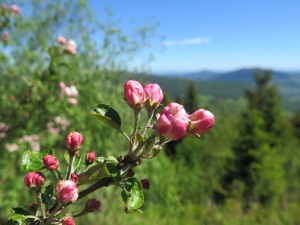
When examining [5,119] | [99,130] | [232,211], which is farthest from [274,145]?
[5,119]

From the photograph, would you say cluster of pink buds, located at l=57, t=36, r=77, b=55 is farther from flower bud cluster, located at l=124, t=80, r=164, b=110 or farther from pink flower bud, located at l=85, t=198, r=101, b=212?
flower bud cluster, located at l=124, t=80, r=164, b=110

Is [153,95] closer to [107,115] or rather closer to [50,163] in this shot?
[107,115]

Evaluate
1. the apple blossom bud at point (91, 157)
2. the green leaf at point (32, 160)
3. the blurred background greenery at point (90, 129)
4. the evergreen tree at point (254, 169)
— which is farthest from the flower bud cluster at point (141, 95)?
the evergreen tree at point (254, 169)

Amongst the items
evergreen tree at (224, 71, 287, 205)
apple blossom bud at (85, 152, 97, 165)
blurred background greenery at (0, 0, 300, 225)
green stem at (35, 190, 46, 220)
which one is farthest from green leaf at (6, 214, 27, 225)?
evergreen tree at (224, 71, 287, 205)

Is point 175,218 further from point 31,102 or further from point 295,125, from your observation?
point 295,125

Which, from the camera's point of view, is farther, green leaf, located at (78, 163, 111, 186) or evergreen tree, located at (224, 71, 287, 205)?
evergreen tree, located at (224, 71, 287, 205)

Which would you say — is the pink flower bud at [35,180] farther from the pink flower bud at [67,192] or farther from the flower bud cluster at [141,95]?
the flower bud cluster at [141,95]

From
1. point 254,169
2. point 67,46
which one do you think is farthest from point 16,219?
point 254,169
